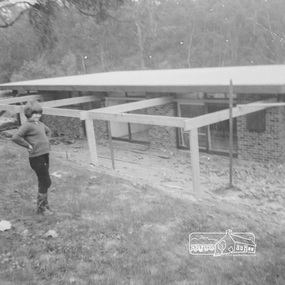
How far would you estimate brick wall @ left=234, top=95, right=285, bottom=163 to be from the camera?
10.4 metres

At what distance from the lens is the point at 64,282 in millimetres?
3963

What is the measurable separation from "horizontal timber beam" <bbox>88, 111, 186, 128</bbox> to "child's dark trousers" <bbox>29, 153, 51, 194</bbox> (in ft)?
11.8

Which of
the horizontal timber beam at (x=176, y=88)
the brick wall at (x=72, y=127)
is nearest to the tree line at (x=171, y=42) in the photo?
the brick wall at (x=72, y=127)

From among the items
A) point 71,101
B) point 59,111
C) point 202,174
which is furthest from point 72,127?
point 202,174

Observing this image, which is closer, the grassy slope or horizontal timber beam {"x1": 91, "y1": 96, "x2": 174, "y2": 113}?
the grassy slope

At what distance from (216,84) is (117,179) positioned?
13.7 ft

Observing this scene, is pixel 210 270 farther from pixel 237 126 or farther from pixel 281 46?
pixel 281 46

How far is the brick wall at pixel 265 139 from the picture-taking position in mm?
10438

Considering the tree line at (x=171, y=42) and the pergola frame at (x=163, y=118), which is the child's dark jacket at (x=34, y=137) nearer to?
the pergola frame at (x=163, y=118)

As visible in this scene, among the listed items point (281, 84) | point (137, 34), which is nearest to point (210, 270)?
point (281, 84)

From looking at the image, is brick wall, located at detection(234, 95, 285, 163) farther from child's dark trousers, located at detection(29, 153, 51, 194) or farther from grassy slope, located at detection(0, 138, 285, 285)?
child's dark trousers, located at detection(29, 153, 51, 194)

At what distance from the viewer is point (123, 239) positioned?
4.93m

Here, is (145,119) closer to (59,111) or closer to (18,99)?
(59,111)

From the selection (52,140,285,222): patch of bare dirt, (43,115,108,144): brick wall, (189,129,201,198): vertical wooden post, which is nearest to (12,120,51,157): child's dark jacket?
(52,140,285,222): patch of bare dirt
